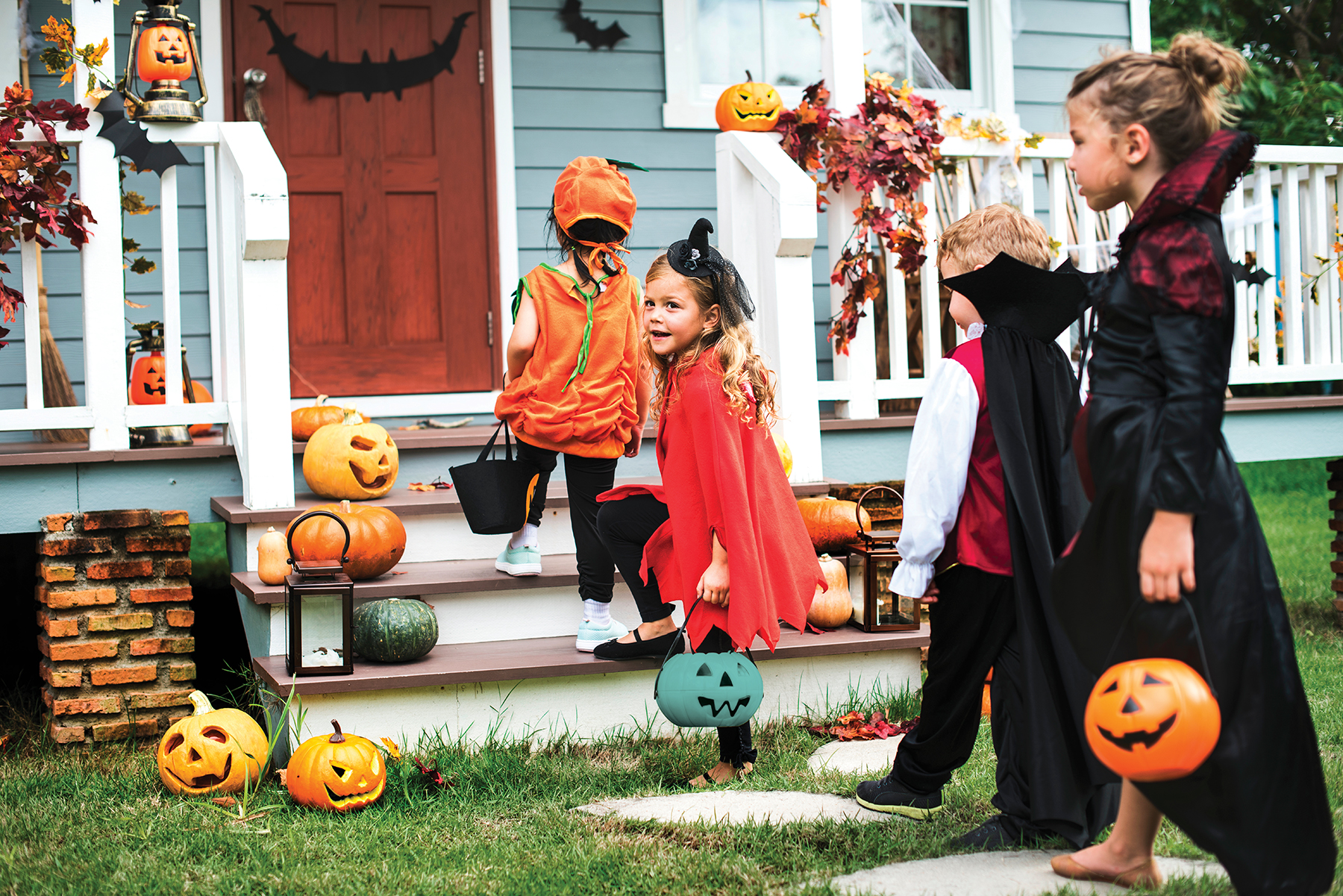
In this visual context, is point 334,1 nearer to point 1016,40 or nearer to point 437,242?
point 437,242

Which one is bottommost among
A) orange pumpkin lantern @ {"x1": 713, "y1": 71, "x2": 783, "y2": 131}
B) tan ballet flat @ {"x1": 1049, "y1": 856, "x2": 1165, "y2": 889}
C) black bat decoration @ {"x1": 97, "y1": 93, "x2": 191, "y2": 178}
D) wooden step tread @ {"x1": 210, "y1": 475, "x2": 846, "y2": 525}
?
tan ballet flat @ {"x1": 1049, "y1": 856, "x2": 1165, "y2": 889}

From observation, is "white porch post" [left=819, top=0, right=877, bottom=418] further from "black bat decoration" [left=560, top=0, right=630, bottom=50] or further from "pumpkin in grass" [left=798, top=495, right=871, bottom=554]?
"black bat decoration" [left=560, top=0, right=630, bottom=50]

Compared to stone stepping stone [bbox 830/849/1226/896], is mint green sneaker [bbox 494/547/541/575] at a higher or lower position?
higher

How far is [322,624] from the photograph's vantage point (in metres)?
3.57

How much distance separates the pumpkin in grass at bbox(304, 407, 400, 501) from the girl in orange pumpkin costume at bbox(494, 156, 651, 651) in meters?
0.72

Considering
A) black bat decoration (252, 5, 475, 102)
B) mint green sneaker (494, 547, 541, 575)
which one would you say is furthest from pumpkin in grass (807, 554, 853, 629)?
black bat decoration (252, 5, 475, 102)

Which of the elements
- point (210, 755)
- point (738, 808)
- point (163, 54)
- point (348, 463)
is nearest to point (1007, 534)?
point (738, 808)

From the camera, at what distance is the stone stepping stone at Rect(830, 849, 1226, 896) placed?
235 centimetres

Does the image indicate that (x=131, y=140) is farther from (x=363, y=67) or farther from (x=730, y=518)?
(x=730, y=518)

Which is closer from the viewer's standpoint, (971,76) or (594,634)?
(594,634)

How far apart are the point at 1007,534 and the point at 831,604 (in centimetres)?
144

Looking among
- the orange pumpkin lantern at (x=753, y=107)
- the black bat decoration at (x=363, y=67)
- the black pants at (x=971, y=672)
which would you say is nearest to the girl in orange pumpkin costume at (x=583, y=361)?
the black pants at (x=971, y=672)

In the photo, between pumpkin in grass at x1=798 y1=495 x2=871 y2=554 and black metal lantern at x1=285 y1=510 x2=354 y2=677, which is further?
pumpkin in grass at x1=798 y1=495 x2=871 y2=554

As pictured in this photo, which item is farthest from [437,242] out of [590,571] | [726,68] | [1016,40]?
[1016,40]
